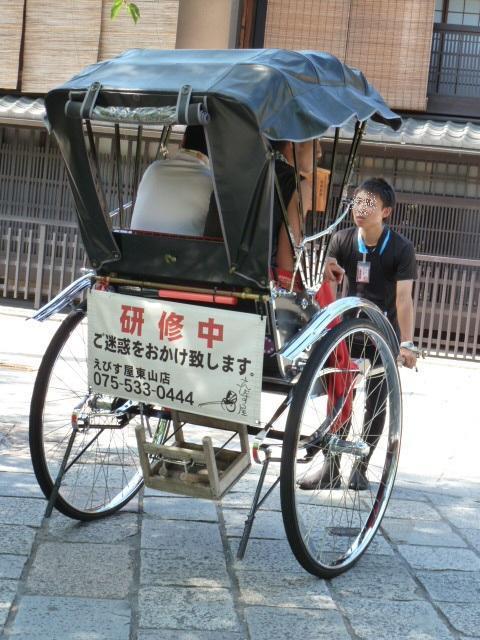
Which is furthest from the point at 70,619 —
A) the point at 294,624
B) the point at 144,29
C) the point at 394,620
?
the point at 144,29

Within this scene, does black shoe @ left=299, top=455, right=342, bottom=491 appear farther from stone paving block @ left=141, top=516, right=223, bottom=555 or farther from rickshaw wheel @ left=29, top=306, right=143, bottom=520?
rickshaw wheel @ left=29, top=306, right=143, bottom=520

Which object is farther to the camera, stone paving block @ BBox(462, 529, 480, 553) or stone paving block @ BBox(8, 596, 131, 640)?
stone paving block @ BBox(462, 529, 480, 553)

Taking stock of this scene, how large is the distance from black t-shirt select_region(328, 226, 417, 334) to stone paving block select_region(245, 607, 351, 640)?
227cm

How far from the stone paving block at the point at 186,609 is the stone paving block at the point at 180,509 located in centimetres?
96

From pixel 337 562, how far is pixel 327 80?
2.11m

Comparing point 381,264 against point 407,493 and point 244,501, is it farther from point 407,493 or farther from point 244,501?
point 244,501

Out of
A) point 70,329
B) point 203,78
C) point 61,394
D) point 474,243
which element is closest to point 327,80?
point 203,78

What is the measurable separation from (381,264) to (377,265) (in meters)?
0.02

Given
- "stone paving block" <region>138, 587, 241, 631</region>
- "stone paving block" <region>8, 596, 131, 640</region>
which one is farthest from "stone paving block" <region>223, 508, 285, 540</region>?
"stone paving block" <region>8, 596, 131, 640</region>

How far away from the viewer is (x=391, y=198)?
5.46m

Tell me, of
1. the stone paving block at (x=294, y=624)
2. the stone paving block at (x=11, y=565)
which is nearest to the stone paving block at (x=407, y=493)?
the stone paving block at (x=294, y=624)

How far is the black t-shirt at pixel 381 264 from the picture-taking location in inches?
213

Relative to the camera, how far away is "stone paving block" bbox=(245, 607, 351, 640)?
3.45m

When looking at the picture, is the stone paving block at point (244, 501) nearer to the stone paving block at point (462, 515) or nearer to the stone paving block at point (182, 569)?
the stone paving block at point (182, 569)
